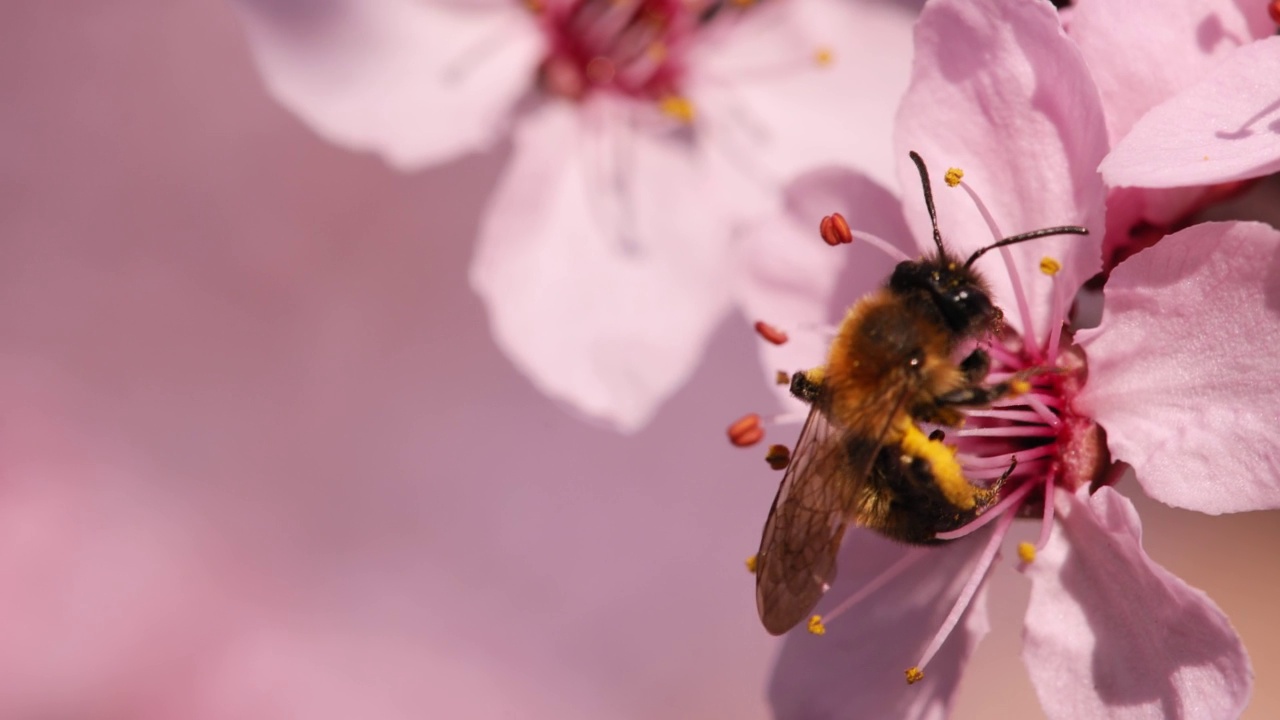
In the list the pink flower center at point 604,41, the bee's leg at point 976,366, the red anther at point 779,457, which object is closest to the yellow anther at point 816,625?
the red anther at point 779,457

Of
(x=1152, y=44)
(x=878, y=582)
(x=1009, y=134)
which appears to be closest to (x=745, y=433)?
(x=878, y=582)

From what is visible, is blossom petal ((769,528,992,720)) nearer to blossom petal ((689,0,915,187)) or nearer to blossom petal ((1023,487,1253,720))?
blossom petal ((1023,487,1253,720))

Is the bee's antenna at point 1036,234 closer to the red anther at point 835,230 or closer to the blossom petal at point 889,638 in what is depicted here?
the red anther at point 835,230

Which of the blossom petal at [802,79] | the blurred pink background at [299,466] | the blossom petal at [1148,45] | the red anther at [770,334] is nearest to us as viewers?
the blossom petal at [1148,45]

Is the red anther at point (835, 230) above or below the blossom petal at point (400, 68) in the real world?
below

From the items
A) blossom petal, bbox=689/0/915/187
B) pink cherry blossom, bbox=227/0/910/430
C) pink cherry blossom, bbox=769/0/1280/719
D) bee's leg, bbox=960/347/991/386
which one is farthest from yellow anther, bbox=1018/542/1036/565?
blossom petal, bbox=689/0/915/187

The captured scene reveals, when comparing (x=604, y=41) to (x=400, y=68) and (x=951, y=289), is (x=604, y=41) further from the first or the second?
(x=951, y=289)
